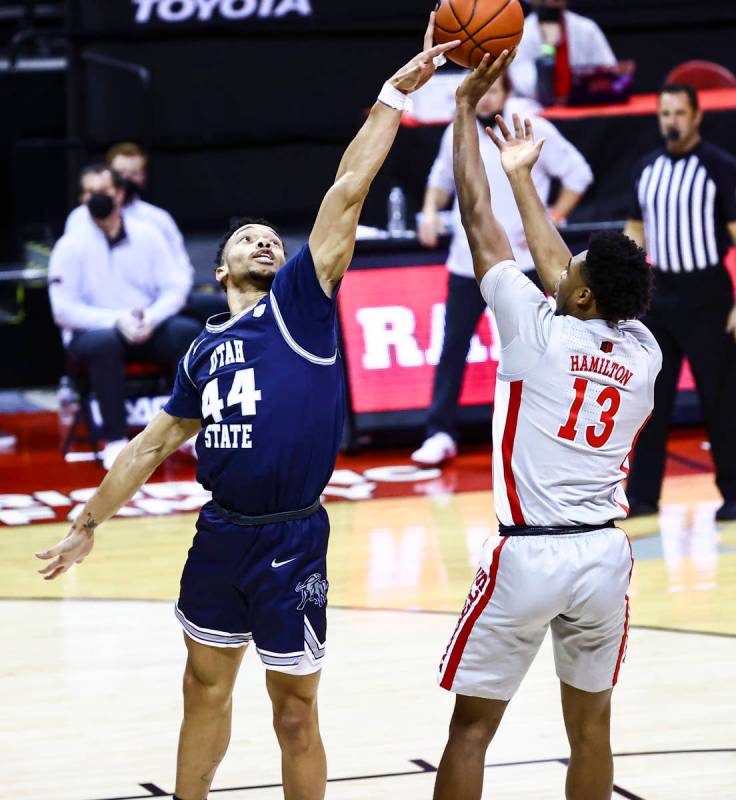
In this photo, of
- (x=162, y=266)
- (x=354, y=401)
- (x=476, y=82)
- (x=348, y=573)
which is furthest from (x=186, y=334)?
(x=476, y=82)

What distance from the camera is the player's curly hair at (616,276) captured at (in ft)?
13.3

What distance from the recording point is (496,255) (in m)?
4.33

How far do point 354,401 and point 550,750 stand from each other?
4850mm

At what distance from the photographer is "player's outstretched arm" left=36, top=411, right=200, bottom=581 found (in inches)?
175

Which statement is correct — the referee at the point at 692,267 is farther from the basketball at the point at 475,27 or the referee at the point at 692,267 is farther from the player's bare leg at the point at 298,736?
the player's bare leg at the point at 298,736

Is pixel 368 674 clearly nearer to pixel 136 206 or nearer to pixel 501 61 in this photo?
pixel 501 61

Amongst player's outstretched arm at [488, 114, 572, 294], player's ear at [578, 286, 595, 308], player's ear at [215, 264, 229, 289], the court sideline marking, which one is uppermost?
player's outstretched arm at [488, 114, 572, 294]

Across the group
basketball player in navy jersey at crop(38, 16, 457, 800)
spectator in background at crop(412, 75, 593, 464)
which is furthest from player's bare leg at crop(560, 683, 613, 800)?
spectator in background at crop(412, 75, 593, 464)

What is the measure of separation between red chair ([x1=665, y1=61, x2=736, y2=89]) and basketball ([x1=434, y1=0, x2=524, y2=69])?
309 inches

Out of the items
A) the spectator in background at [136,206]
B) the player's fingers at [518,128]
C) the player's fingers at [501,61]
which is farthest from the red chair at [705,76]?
the player's fingers at [501,61]

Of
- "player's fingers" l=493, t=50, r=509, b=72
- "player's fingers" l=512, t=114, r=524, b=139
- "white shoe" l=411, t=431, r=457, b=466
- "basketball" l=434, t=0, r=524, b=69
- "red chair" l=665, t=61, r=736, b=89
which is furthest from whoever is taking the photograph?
"red chair" l=665, t=61, r=736, b=89

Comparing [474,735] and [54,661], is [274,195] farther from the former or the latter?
[474,735]

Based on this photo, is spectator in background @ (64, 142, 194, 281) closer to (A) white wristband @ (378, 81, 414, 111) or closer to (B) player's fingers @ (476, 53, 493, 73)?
(B) player's fingers @ (476, 53, 493, 73)

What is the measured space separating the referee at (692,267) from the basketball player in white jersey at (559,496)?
415 centimetres
